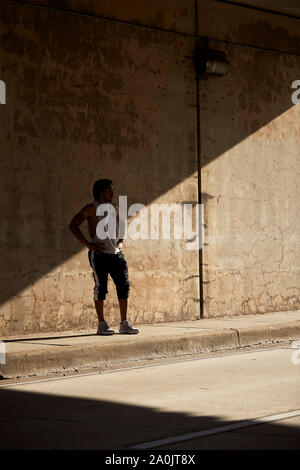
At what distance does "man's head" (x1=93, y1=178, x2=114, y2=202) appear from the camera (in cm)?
1177

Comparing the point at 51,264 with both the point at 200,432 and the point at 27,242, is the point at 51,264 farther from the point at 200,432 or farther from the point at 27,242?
the point at 200,432

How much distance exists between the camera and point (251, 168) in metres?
15.2

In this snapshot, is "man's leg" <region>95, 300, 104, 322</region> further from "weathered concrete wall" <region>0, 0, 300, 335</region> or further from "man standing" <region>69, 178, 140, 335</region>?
"weathered concrete wall" <region>0, 0, 300, 335</region>

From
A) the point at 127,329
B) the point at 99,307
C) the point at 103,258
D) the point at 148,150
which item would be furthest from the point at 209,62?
the point at 127,329

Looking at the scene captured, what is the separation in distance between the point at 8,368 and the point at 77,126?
4.16 meters

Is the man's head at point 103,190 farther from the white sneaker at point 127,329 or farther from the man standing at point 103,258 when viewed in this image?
the white sneaker at point 127,329

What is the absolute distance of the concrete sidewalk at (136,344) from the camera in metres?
10.0

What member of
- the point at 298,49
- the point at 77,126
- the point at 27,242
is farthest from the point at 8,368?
the point at 298,49

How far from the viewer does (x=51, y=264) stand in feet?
41.2

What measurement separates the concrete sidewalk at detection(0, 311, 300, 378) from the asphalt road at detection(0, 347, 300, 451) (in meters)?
0.44

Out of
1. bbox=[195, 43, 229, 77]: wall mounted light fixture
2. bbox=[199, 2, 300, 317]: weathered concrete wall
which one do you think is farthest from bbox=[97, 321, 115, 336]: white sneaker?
bbox=[195, 43, 229, 77]: wall mounted light fixture

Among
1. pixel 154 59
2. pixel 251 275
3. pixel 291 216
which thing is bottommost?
pixel 251 275

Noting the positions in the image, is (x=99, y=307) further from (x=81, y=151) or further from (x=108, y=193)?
(x=81, y=151)

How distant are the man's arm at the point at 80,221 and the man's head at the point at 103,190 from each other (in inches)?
6.1
